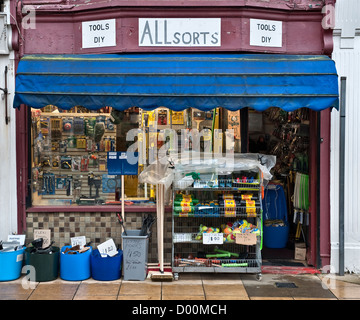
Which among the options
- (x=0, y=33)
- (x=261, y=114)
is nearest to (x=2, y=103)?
(x=0, y=33)

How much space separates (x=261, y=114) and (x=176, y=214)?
10.8 ft

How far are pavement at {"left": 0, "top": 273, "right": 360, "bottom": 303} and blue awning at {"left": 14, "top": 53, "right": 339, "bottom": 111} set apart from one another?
2675mm

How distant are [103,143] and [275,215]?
364 cm

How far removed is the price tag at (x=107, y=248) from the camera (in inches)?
303

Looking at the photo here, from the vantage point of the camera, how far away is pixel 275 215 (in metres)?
9.70

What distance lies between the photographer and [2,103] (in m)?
8.13

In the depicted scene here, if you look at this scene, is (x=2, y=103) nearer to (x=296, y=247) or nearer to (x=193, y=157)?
(x=193, y=157)

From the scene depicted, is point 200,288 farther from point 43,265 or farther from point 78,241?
point 43,265

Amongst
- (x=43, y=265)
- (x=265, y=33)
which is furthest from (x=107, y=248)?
(x=265, y=33)

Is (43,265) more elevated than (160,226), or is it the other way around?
(160,226)

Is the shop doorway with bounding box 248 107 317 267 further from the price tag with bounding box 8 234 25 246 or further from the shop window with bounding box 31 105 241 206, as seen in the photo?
the price tag with bounding box 8 234 25 246

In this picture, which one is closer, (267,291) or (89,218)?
(267,291)

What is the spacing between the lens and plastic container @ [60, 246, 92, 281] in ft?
25.0

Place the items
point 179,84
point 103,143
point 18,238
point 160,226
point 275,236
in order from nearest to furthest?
point 179,84
point 160,226
point 18,238
point 103,143
point 275,236
